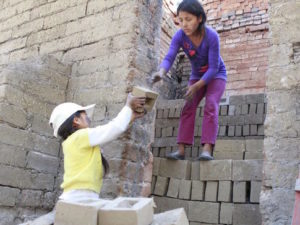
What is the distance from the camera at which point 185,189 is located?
4133 mm

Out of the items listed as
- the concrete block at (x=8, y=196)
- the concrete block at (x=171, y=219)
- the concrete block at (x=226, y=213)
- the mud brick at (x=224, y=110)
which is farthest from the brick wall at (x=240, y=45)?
the concrete block at (x=171, y=219)

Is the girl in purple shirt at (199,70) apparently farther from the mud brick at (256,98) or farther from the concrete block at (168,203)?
the mud brick at (256,98)

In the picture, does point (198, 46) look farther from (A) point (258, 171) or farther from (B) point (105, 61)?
(A) point (258, 171)

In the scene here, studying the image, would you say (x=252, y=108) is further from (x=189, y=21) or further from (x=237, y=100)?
(x=189, y=21)

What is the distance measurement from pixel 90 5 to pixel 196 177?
2229 mm

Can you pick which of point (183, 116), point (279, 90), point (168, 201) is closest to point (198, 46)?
point (183, 116)

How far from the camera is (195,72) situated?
446 centimetres

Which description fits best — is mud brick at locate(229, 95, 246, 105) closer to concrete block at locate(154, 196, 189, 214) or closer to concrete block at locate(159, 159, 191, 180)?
concrete block at locate(159, 159, 191, 180)

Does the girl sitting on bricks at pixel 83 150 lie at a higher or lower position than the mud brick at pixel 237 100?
lower

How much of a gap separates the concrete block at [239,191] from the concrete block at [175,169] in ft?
1.74

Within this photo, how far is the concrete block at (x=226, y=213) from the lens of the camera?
378 centimetres

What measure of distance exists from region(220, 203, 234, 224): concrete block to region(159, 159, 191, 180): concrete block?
1.70 ft

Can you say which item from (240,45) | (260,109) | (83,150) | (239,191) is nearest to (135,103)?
(83,150)

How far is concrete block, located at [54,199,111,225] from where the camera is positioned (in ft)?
7.99
